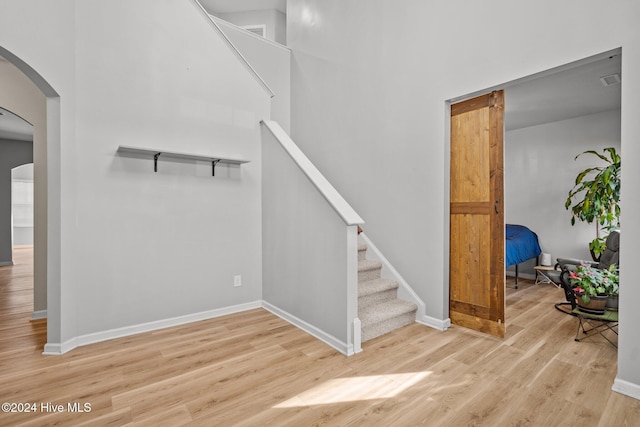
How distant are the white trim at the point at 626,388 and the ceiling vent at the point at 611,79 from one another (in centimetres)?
326

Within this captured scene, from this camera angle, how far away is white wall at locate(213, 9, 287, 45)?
5910 millimetres

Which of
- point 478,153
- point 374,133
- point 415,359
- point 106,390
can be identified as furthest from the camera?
point 374,133

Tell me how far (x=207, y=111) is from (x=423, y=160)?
2252mm

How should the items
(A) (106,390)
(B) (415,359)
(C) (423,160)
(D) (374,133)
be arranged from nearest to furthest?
(A) (106,390) < (B) (415,359) < (C) (423,160) < (D) (374,133)

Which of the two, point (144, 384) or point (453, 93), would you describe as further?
point (453, 93)

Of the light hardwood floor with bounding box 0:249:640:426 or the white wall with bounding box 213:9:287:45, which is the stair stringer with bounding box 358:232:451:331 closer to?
the light hardwood floor with bounding box 0:249:640:426

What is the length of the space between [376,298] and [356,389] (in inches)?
50.2

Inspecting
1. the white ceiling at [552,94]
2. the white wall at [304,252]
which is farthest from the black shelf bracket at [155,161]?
the white ceiling at [552,94]

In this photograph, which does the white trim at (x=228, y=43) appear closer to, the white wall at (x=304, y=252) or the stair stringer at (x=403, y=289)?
the white wall at (x=304, y=252)

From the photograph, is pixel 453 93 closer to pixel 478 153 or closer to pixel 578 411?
pixel 478 153

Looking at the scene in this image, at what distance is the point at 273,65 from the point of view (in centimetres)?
475

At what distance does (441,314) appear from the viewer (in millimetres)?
2979

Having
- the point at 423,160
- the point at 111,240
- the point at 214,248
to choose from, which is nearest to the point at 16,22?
the point at 111,240

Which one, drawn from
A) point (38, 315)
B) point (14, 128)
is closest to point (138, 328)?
point (38, 315)
